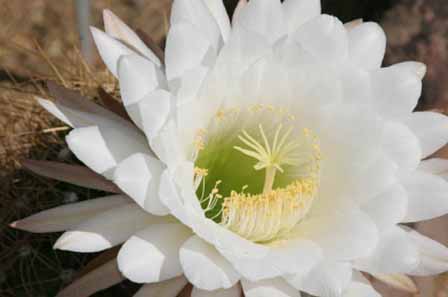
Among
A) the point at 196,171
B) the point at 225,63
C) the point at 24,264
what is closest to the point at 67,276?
the point at 24,264

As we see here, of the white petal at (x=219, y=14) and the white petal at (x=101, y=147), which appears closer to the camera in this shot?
the white petal at (x=101, y=147)

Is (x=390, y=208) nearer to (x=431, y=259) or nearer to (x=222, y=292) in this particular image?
(x=431, y=259)

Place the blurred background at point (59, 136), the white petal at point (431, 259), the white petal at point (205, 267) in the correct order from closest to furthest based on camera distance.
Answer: the white petal at point (205, 267) → the white petal at point (431, 259) → the blurred background at point (59, 136)

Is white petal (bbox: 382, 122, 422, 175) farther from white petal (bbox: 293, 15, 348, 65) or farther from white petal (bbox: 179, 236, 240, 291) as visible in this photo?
white petal (bbox: 179, 236, 240, 291)

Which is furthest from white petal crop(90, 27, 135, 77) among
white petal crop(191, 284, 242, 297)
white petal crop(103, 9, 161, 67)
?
white petal crop(191, 284, 242, 297)

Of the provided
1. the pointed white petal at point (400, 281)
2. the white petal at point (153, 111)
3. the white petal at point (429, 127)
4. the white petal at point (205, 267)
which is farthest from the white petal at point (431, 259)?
the white petal at point (153, 111)

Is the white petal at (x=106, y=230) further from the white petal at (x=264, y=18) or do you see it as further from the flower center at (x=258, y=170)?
the white petal at (x=264, y=18)

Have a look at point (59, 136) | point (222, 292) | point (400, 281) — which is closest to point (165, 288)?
point (222, 292)
